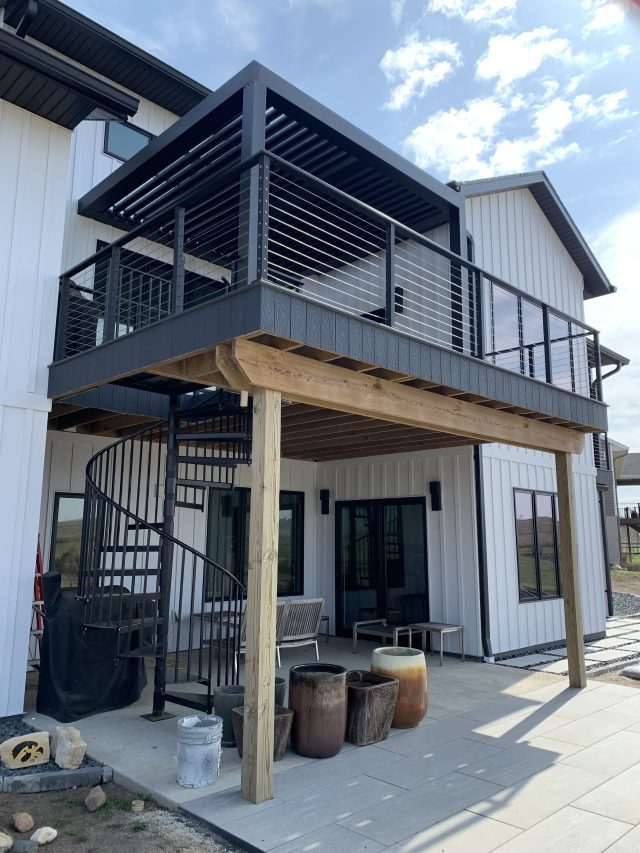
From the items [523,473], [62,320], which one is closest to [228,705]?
[62,320]

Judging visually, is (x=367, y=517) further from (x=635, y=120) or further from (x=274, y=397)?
(x=635, y=120)

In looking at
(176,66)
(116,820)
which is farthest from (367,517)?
(176,66)

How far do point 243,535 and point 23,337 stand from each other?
371 centimetres

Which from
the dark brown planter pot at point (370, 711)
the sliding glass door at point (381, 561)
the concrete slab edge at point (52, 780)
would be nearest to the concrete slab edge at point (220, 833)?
the concrete slab edge at point (52, 780)

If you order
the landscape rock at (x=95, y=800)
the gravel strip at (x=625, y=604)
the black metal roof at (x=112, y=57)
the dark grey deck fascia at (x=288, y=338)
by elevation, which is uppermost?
the black metal roof at (x=112, y=57)

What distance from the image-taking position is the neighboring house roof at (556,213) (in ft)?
28.3

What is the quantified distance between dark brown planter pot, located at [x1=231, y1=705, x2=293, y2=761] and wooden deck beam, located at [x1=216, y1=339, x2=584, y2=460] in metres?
2.09

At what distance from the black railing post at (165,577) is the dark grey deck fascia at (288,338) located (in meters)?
0.87

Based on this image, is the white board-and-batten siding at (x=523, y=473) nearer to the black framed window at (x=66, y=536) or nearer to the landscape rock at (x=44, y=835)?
the black framed window at (x=66, y=536)

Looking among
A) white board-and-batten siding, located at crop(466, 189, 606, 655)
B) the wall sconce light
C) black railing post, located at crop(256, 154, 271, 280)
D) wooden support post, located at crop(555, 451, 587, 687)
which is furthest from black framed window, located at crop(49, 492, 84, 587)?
wooden support post, located at crop(555, 451, 587, 687)

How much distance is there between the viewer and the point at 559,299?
1034 cm

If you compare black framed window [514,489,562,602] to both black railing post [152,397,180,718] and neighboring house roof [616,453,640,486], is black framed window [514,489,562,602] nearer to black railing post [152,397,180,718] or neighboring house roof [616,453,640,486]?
black railing post [152,397,180,718]

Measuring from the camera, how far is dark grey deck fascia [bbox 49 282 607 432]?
3697 millimetres

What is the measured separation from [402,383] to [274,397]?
1.44 m
